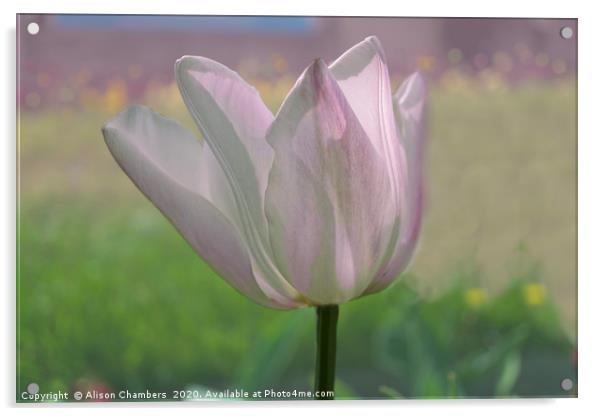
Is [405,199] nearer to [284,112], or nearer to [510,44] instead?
[284,112]

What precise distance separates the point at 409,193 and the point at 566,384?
692 mm

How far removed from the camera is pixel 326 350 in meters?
0.51

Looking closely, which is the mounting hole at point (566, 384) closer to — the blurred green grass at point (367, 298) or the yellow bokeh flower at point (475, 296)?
the blurred green grass at point (367, 298)

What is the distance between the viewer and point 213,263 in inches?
21.1

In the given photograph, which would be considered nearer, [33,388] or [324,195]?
[324,195]

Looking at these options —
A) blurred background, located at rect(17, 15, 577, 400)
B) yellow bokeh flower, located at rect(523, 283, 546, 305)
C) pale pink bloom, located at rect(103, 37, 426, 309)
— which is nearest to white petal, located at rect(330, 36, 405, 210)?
pale pink bloom, located at rect(103, 37, 426, 309)

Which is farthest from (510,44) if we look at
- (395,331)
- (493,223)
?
(395,331)

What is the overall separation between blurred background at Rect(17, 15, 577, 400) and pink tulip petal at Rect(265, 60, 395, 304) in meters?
0.57

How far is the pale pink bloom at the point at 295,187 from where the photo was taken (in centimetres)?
52

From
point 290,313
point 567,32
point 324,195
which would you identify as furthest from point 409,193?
point 567,32

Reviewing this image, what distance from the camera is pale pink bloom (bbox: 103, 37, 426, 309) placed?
0.52 meters

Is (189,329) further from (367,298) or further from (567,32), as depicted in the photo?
(567,32)

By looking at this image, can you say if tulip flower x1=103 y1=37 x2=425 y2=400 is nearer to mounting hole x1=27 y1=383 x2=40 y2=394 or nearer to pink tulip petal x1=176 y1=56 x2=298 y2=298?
pink tulip petal x1=176 y1=56 x2=298 y2=298

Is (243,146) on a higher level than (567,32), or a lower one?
A: lower
